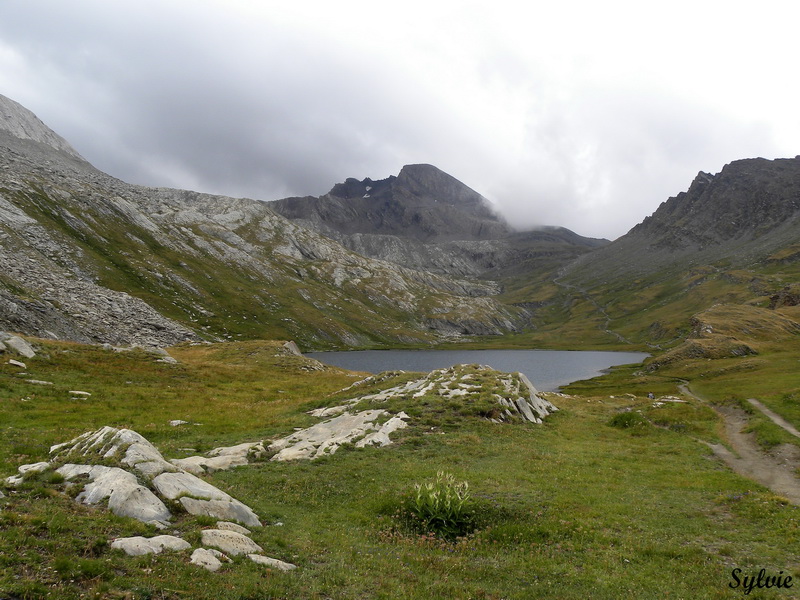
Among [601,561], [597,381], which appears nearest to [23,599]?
[601,561]

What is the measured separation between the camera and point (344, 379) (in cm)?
7075

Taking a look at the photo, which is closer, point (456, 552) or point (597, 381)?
point (456, 552)

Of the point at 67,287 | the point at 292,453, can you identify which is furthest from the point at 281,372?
the point at 67,287

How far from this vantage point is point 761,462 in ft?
101

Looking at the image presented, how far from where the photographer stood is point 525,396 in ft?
139

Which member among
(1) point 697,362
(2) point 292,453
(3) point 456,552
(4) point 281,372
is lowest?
(4) point 281,372

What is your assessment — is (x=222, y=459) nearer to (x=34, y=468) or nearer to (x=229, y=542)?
(x=34, y=468)

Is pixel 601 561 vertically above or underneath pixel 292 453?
above

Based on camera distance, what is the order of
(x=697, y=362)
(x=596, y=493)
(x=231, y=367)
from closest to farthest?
(x=596, y=493), (x=231, y=367), (x=697, y=362)

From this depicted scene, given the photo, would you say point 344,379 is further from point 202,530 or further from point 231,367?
point 202,530

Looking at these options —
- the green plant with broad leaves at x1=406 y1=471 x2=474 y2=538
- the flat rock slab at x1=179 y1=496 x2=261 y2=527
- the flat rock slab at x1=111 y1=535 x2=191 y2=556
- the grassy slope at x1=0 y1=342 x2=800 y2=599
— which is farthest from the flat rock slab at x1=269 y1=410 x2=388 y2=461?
the flat rock slab at x1=111 y1=535 x2=191 y2=556

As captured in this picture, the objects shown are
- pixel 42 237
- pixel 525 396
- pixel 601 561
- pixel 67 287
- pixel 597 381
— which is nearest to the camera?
pixel 601 561

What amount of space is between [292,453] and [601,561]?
18.3 m

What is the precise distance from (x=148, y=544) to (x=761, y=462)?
131 feet
